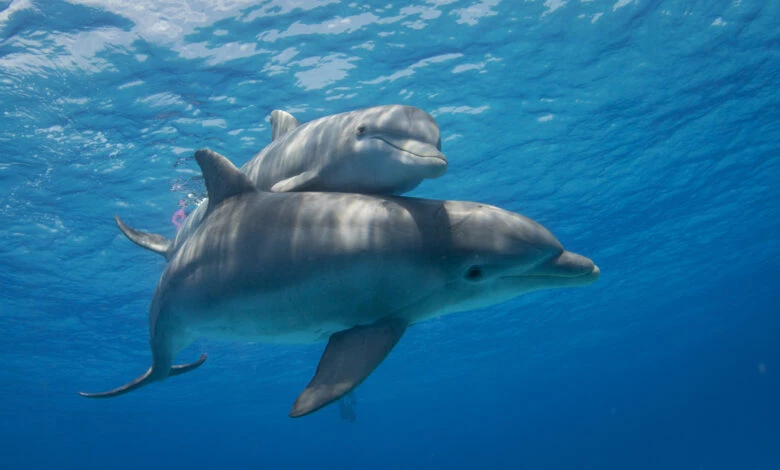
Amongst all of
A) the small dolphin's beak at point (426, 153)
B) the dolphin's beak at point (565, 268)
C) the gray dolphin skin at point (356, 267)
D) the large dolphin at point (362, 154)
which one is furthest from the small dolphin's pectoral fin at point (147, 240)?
the dolphin's beak at point (565, 268)

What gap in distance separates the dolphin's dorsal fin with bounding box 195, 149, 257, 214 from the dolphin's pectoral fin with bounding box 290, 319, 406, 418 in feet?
4.65

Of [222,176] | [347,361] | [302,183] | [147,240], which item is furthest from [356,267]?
[147,240]

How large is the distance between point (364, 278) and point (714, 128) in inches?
689

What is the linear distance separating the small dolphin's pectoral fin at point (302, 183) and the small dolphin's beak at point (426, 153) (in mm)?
734

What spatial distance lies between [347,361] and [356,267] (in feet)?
2.01

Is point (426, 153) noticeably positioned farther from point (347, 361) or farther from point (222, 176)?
point (222, 176)

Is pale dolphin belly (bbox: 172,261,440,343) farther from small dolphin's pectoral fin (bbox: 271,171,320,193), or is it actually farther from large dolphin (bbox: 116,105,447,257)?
small dolphin's pectoral fin (bbox: 271,171,320,193)

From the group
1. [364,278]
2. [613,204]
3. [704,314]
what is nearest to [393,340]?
[364,278]

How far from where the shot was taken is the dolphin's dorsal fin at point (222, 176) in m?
3.98

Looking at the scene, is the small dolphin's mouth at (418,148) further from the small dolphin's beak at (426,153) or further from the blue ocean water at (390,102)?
the blue ocean water at (390,102)

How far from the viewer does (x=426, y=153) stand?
3463 millimetres

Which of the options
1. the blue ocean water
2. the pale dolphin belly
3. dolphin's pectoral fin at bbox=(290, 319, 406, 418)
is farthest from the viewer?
the blue ocean water

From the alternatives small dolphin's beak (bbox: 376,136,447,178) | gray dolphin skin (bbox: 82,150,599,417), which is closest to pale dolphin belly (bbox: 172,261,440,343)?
gray dolphin skin (bbox: 82,150,599,417)

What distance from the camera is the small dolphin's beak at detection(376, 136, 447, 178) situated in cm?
343
